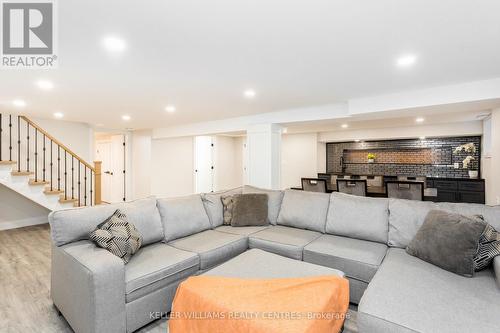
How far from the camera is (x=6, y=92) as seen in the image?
130 inches

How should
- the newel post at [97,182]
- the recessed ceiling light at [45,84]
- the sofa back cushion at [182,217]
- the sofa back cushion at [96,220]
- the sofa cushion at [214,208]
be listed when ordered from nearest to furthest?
1. the sofa back cushion at [96,220]
2. the sofa back cushion at [182,217]
3. the recessed ceiling light at [45,84]
4. the sofa cushion at [214,208]
5. the newel post at [97,182]

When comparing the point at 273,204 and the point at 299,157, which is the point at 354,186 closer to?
the point at 273,204

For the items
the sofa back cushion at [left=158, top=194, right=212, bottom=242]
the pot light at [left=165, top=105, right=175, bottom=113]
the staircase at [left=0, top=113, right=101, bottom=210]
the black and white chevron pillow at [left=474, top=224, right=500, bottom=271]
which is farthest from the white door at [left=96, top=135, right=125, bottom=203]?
the black and white chevron pillow at [left=474, top=224, right=500, bottom=271]

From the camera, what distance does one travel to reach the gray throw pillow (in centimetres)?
324

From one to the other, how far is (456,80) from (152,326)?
162 inches

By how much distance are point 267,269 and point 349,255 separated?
2.80 feet

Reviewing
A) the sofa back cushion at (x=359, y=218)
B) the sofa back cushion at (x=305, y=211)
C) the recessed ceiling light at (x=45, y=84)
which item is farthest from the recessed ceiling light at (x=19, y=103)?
the sofa back cushion at (x=359, y=218)

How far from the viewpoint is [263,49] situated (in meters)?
2.13

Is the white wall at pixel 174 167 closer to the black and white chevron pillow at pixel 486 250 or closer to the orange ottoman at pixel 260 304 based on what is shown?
the orange ottoman at pixel 260 304

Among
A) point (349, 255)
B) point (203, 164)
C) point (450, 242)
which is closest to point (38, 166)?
point (203, 164)

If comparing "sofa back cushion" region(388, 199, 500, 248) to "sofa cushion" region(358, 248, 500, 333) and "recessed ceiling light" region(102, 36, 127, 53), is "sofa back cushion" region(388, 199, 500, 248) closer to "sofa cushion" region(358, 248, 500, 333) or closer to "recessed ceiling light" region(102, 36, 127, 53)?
"sofa cushion" region(358, 248, 500, 333)

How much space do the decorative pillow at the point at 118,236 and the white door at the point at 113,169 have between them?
6.22 m

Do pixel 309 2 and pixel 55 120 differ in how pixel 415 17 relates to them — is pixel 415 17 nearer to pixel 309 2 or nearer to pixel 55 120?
pixel 309 2

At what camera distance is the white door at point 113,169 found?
25.6ft
